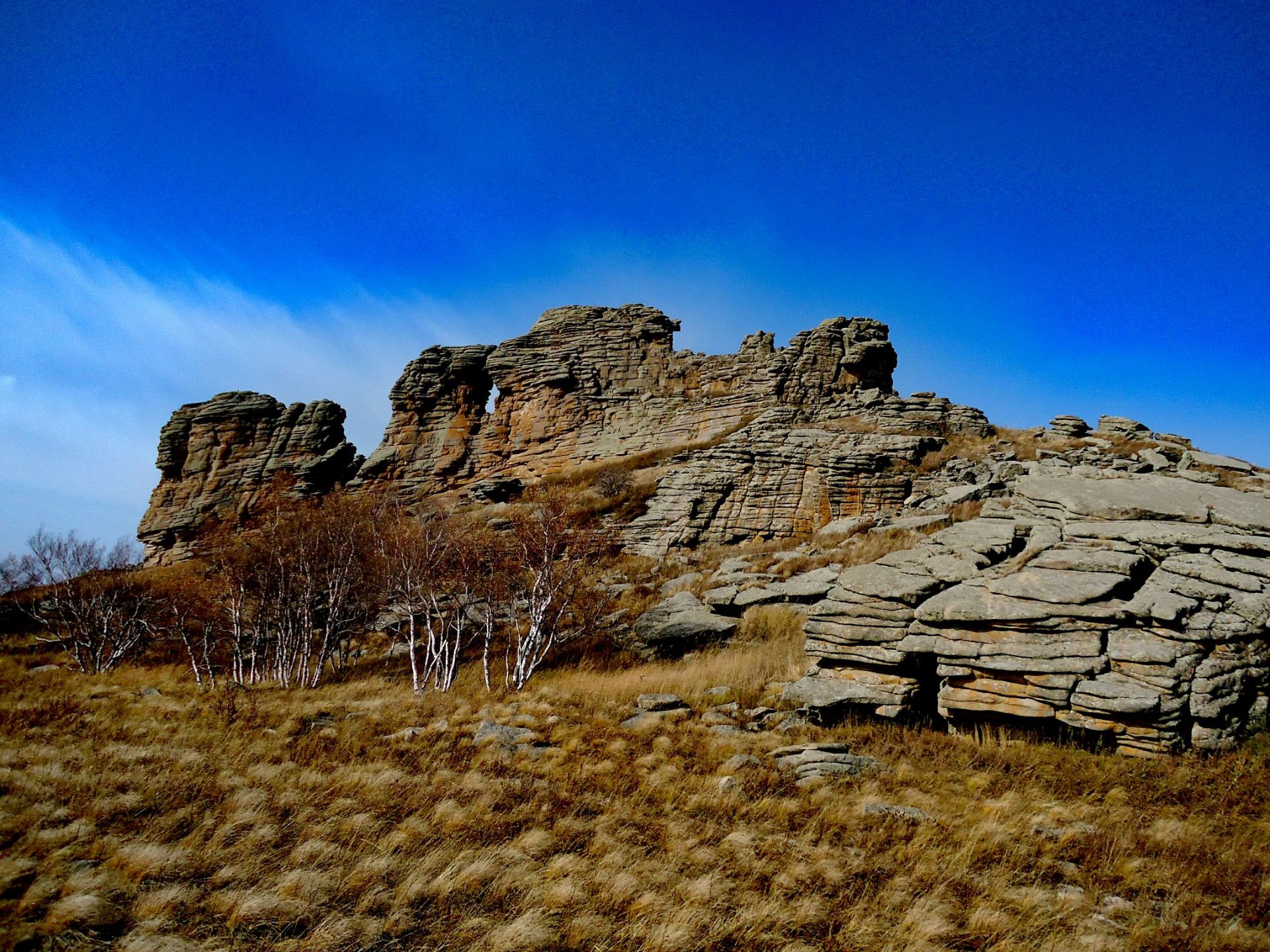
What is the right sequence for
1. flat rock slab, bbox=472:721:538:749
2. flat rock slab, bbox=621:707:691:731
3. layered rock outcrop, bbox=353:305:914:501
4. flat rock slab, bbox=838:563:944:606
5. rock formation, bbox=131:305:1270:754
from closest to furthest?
rock formation, bbox=131:305:1270:754 → flat rock slab, bbox=472:721:538:749 → flat rock slab, bbox=621:707:691:731 → flat rock slab, bbox=838:563:944:606 → layered rock outcrop, bbox=353:305:914:501

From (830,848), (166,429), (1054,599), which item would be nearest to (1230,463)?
(1054,599)

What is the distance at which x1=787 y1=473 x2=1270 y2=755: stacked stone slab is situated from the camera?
25.9 ft

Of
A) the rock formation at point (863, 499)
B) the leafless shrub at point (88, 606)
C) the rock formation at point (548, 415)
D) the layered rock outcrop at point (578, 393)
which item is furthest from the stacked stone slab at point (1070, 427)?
the leafless shrub at point (88, 606)

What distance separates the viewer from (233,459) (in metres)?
49.5

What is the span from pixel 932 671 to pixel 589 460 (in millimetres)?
36663

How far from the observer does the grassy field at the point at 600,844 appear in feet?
15.0

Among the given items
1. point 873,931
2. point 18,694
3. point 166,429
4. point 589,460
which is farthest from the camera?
point 166,429

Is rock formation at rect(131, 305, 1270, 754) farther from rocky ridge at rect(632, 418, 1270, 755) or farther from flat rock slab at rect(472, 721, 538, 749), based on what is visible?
flat rock slab at rect(472, 721, 538, 749)

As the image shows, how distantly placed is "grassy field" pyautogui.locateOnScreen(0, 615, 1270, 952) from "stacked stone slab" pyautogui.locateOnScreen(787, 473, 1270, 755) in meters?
0.61

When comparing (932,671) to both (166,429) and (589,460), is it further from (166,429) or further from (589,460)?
(166,429)

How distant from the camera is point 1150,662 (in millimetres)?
8062

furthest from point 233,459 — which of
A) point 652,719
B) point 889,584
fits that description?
point 889,584

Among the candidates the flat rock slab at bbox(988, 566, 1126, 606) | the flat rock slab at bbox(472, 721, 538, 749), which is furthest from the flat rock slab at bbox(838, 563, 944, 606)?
the flat rock slab at bbox(472, 721, 538, 749)

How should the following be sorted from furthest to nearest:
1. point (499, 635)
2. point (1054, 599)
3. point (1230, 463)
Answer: point (1230, 463) → point (499, 635) → point (1054, 599)
